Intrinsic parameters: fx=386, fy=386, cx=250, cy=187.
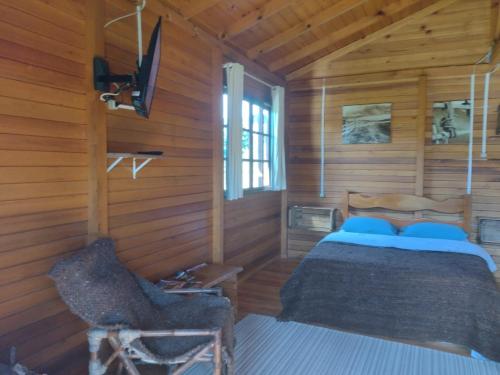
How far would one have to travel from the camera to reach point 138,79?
7.35 ft

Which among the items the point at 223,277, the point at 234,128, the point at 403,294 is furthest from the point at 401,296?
the point at 234,128

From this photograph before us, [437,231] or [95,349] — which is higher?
[437,231]

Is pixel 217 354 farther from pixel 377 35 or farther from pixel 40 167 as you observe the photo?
pixel 377 35

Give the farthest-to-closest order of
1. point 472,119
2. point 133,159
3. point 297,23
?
point 472,119 < point 297,23 < point 133,159

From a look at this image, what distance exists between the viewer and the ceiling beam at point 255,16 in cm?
340

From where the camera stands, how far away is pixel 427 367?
2.49m

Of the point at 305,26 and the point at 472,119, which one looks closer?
the point at 305,26

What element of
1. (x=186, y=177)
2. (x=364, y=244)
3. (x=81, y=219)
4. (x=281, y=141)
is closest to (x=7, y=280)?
(x=81, y=219)

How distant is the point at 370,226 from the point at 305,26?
224 cm

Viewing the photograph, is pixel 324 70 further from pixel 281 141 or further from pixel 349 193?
pixel 349 193

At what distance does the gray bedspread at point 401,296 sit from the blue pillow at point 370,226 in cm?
87

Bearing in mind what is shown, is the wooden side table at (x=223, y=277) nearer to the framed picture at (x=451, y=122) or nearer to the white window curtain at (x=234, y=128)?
the white window curtain at (x=234, y=128)

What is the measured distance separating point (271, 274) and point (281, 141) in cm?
166

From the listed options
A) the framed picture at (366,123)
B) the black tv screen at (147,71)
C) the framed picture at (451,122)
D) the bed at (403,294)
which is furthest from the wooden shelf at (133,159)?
the framed picture at (451,122)
